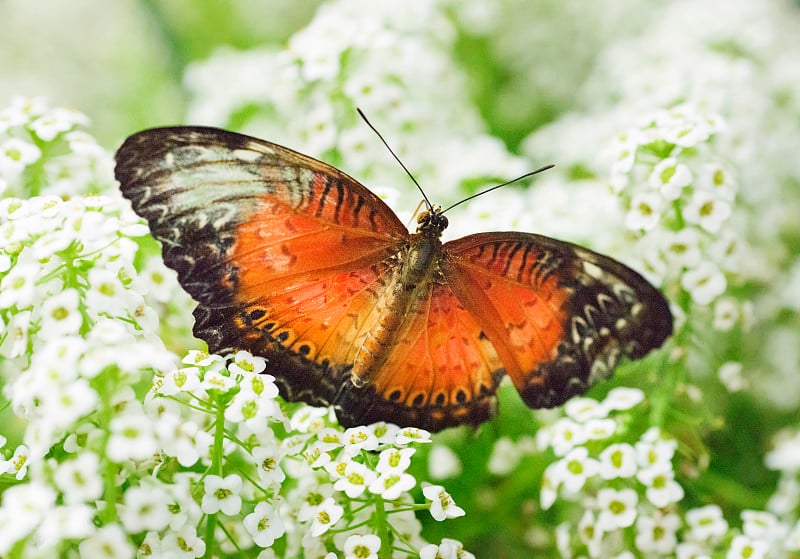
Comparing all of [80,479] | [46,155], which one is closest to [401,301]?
[80,479]

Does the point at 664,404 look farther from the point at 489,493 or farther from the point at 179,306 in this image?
the point at 179,306

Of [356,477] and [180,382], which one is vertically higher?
[180,382]

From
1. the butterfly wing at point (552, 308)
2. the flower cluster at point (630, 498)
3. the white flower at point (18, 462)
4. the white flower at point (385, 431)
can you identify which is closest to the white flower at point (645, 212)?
the butterfly wing at point (552, 308)

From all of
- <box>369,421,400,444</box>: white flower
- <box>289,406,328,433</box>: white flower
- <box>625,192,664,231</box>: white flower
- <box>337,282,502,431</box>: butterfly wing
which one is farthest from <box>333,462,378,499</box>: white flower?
Result: <box>625,192,664,231</box>: white flower

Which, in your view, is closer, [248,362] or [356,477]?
[356,477]

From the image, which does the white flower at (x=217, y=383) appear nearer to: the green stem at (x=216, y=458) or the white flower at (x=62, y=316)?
the green stem at (x=216, y=458)

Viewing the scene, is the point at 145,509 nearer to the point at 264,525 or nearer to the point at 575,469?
the point at 264,525
